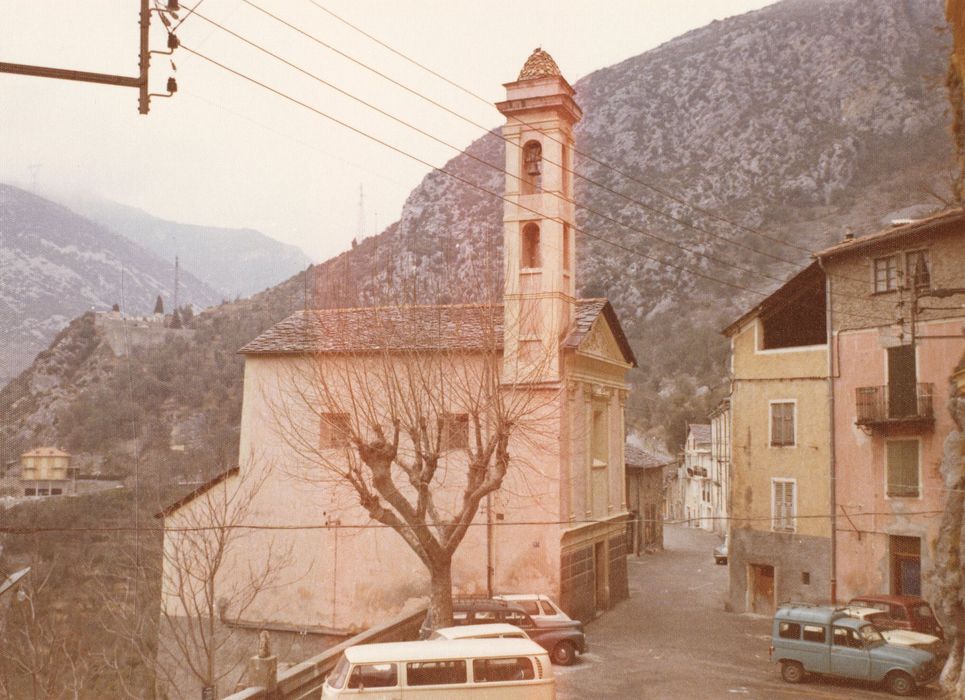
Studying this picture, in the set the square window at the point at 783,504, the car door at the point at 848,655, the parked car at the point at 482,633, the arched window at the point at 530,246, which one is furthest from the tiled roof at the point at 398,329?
the car door at the point at 848,655

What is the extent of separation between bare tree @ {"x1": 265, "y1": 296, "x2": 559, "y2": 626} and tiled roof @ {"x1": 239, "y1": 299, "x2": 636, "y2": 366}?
75 mm

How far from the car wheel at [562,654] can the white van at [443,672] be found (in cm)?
718

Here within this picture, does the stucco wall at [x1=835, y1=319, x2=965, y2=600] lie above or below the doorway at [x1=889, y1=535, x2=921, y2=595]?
above

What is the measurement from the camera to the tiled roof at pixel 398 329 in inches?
941

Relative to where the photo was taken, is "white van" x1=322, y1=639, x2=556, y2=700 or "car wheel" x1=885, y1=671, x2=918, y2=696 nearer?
"white van" x1=322, y1=639, x2=556, y2=700

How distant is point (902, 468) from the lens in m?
29.0

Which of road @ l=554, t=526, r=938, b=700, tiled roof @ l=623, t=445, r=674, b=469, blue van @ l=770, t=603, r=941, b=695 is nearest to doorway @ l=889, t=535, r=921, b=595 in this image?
road @ l=554, t=526, r=938, b=700

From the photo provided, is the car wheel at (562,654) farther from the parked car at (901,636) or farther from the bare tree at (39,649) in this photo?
the bare tree at (39,649)

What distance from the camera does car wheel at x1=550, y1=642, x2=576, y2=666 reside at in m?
23.2

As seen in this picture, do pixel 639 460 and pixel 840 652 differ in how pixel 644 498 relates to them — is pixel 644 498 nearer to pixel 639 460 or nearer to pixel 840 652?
pixel 639 460

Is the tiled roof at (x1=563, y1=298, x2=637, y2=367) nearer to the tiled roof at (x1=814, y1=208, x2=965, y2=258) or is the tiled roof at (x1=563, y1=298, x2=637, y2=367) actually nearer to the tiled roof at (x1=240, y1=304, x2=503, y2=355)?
the tiled roof at (x1=240, y1=304, x2=503, y2=355)

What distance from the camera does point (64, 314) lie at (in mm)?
170500

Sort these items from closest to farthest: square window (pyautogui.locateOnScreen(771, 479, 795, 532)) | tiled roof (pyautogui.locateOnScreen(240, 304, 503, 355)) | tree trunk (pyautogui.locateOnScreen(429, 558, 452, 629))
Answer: tree trunk (pyautogui.locateOnScreen(429, 558, 452, 629))
tiled roof (pyautogui.locateOnScreen(240, 304, 503, 355))
square window (pyautogui.locateOnScreen(771, 479, 795, 532))

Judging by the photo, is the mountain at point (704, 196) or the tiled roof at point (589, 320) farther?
the mountain at point (704, 196)
